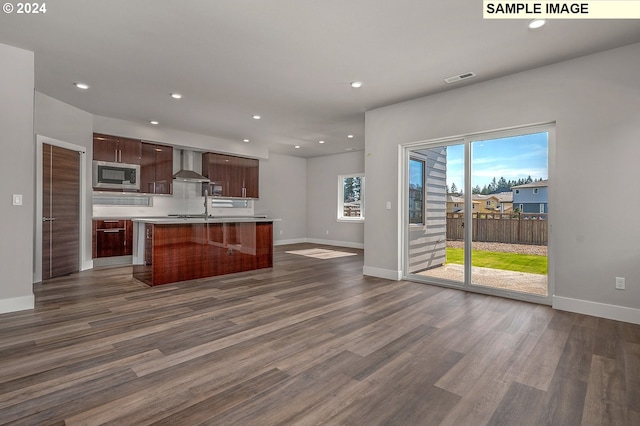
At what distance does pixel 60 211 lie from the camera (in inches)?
203

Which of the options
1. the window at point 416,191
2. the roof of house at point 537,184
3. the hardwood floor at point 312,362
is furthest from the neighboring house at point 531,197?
the window at point 416,191

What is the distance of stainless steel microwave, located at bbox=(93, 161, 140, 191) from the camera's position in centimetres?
601

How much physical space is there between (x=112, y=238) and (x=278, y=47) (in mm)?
5020

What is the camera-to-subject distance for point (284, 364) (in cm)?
233

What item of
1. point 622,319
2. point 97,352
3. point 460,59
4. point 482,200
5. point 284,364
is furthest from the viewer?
point 482,200

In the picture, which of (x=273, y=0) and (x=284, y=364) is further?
(x=273, y=0)

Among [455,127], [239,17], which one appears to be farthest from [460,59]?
[239,17]

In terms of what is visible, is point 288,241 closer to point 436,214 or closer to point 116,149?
point 116,149

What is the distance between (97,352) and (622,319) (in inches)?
194

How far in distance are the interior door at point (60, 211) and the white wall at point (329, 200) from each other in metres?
6.29

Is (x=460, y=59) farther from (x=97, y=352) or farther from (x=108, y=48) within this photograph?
(x=97, y=352)

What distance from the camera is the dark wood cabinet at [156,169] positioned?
6699mm

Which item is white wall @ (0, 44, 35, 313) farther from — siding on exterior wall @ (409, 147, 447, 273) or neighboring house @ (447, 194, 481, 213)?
neighboring house @ (447, 194, 481, 213)

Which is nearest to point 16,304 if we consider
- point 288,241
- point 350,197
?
point 288,241
